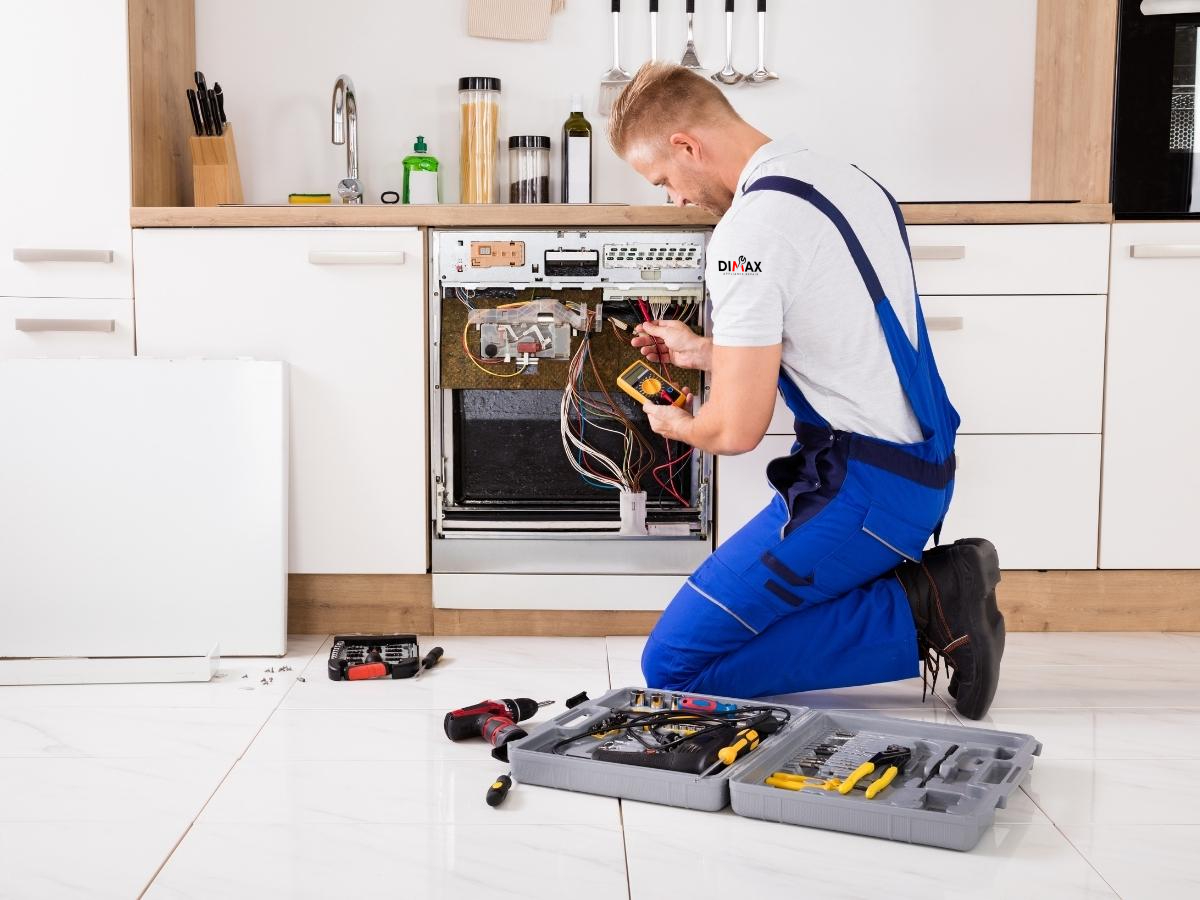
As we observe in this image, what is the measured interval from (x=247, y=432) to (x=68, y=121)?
80cm

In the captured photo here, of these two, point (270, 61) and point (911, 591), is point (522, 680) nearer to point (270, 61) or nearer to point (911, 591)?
point (911, 591)

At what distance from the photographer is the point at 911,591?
6.67ft

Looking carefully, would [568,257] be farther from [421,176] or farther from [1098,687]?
[1098,687]

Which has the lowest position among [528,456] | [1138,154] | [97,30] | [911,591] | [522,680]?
[522,680]

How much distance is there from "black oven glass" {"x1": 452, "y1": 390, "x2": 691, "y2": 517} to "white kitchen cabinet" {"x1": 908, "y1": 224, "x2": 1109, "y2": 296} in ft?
2.32

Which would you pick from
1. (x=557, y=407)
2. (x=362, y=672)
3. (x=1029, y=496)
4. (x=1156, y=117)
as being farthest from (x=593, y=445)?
(x=1156, y=117)

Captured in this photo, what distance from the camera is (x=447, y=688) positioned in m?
2.21

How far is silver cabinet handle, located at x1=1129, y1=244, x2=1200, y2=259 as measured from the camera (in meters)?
2.52

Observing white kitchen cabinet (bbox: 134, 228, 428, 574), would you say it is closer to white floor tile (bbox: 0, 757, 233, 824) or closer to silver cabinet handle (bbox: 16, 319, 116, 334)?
silver cabinet handle (bbox: 16, 319, 116, 334)

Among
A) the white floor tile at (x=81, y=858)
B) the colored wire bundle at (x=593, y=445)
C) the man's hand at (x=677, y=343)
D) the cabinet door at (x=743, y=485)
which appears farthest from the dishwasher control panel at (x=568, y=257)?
the white floor tile at (x=81, y=858)

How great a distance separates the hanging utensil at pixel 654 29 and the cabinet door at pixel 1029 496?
132 cm

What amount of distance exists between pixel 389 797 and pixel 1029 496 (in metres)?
1.60

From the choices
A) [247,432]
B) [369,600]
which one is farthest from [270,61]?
[369,600]

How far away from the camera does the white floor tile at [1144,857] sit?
1340 mm
